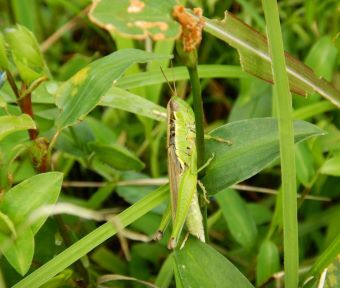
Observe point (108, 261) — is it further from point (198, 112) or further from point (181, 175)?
point (198, 112)

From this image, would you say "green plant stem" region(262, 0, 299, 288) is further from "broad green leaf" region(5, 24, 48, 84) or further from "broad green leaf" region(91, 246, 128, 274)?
"broad green leaf" region(91, 246, 128, 274)

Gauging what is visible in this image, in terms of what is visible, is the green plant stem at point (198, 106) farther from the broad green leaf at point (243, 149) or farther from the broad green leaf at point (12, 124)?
the broad green leaf at point (12, 124)

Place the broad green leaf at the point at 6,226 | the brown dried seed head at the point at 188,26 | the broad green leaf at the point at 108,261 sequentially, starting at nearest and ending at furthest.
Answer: the brown dried seed head at the point at 188,26, the broad green leaf at the point at 6,226, the broad green leaf at the point at 108,261

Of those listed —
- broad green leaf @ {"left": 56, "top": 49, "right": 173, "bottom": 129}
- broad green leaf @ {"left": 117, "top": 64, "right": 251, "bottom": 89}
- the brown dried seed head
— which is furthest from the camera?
broad green leaf @ {"left": 117, "top": 64, "right": 251, "bottom": 89}

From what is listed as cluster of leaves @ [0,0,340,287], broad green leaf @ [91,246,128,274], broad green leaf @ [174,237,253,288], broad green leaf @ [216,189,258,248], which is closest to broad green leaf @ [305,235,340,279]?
cluster of leaves @ [0,0,340,287]

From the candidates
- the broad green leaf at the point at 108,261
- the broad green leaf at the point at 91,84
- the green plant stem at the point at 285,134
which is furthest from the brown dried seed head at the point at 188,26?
the broad green leaf at the point at 108,261

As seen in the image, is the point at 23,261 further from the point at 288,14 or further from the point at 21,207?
the point at 288,14
